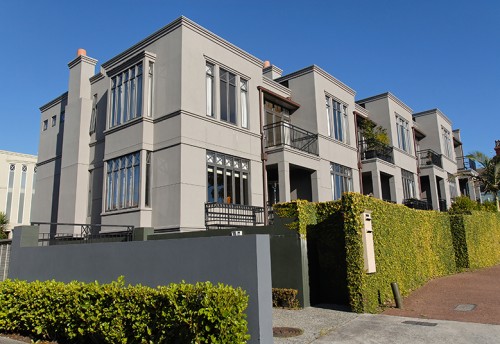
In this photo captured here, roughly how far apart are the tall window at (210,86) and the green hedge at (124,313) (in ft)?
31.1

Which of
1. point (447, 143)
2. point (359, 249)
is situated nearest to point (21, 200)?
point (447, 143)

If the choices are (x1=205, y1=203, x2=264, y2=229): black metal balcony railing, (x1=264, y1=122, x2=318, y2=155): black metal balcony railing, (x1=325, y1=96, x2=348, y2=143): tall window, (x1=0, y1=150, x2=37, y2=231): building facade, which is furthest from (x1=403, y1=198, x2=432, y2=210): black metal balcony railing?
(x1=0, y1=150, x2=37, y2=231): building facade

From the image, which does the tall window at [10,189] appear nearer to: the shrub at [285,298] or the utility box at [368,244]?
the shrub at [285,298]

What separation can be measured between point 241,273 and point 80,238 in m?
11.4

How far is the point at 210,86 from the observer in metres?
16.4

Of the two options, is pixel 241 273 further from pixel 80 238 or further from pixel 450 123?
pixel 450 123

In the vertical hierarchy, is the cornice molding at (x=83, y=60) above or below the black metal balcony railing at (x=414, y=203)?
above

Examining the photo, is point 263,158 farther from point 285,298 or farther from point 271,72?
point 271,72

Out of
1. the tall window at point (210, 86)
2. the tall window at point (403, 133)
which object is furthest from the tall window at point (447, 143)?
the tall window at point (210, 86)

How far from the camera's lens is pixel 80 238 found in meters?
16.0

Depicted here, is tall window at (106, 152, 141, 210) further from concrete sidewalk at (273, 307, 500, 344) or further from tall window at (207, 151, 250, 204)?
concrete sidewalk at (273, 307, 500, 344)

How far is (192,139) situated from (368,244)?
7558 mm

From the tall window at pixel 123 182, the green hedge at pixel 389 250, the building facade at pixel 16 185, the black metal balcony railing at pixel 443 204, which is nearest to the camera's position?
the green hedge at pixel 389 250

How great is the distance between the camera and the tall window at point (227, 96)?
1677 centimetres
